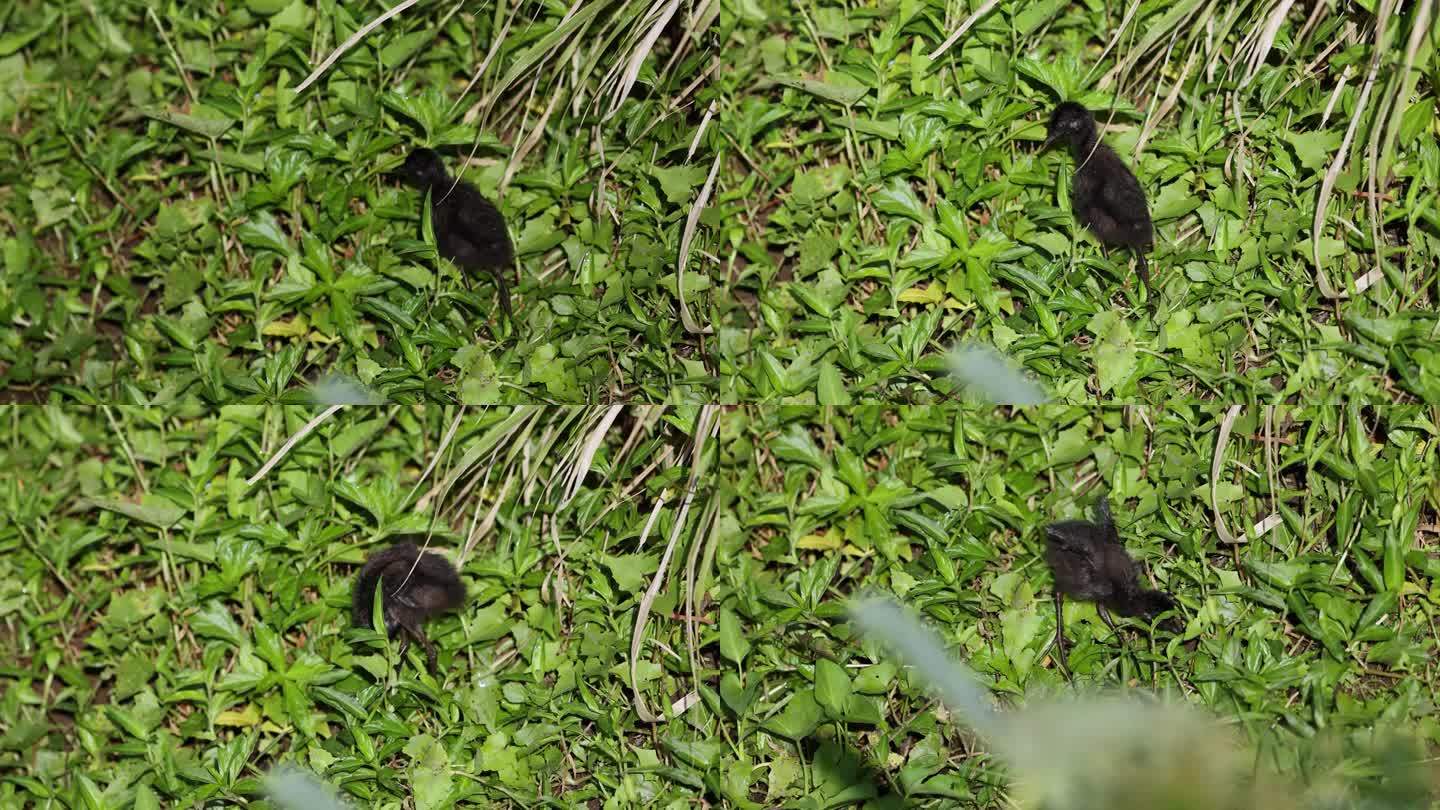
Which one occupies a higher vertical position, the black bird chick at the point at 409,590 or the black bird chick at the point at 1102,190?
the black bird chick at the point at 1102,190

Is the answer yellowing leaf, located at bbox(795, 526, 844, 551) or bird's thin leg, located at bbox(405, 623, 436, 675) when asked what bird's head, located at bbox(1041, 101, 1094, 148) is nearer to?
yellowing leaf, located at bbox(795, 526, 844, 551)

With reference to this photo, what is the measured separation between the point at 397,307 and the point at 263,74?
63cm

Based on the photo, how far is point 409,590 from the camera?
2072 millimetres

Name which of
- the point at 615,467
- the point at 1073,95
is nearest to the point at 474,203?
the point at 615,467

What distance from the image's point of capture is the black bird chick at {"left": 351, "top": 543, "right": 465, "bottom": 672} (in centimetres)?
207

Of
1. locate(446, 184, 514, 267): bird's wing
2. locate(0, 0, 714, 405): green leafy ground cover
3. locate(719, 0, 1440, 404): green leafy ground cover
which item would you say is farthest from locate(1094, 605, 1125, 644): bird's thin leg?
locate(446, 184, 514, 267): bird's wing

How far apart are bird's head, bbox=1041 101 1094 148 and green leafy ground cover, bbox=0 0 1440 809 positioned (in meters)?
0.04

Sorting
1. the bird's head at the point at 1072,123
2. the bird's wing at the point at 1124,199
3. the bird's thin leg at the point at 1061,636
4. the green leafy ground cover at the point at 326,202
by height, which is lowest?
the bird's thin leg at the point at 1061,636

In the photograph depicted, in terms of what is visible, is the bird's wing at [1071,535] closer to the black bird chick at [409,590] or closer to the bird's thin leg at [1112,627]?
the bird's thin leg at [1112,627]

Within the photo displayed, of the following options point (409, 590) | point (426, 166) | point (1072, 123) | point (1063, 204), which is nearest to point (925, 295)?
point (1063, 204)

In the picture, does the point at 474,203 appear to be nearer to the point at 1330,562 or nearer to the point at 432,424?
the point at 432,424

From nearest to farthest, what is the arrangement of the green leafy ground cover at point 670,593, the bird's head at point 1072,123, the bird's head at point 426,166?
the green leafy ground cover at point 670,593, the bird's head at point 1072,123, the bird's head at point 426,166

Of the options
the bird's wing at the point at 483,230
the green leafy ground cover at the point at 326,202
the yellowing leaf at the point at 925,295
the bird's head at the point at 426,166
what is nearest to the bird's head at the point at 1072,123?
the yellowing leaf at the point at 925,295

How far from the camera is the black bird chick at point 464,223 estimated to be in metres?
2.15
